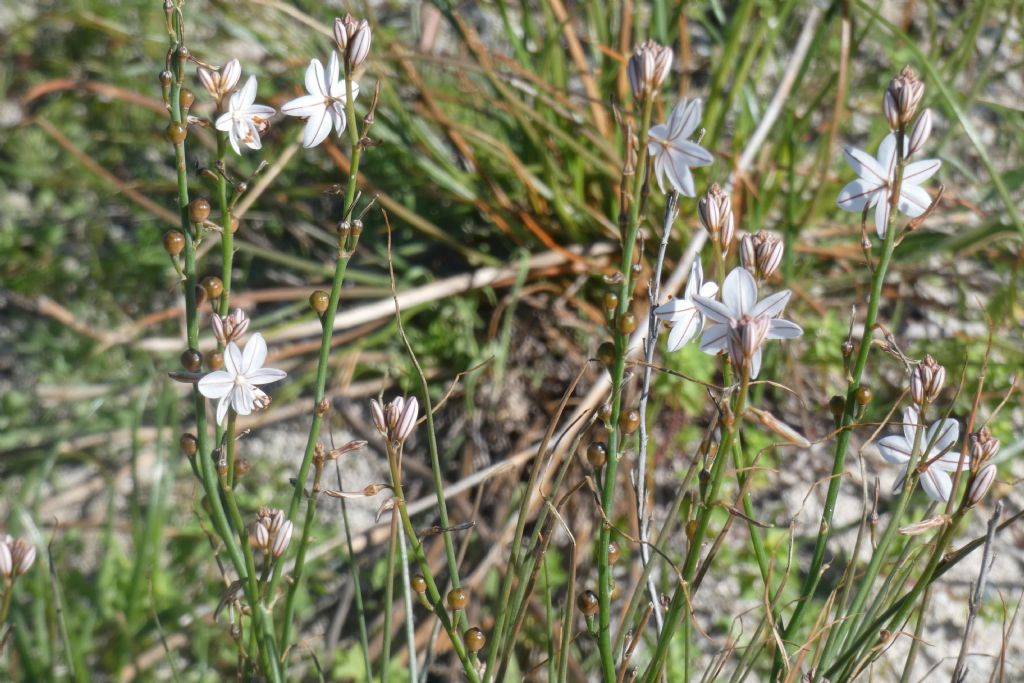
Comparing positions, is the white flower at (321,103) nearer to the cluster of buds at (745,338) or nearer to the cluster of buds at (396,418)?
the cluster of buds at (396,418)

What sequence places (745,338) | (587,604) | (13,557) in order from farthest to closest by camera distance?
(13,557) < (587,604) < (745,338)

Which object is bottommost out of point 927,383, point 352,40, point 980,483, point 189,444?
point 980,483

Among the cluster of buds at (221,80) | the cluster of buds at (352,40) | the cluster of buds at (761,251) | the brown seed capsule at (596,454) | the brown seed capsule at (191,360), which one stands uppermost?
the cluster of buds at (221,80)

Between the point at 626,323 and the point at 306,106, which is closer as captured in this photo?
the point at 626,323

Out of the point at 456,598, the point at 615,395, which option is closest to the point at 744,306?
the point at 615,395

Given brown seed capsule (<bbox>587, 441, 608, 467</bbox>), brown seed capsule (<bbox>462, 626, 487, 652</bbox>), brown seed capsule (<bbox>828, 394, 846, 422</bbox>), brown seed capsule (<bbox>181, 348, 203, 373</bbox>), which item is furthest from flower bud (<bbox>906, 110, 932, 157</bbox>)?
brown seed capsule (<bbox>181, 348, 203, 373</bbox>)

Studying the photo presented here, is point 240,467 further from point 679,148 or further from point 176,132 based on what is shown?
point 679,148

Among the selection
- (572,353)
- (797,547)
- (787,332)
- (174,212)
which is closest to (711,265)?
(572,353)

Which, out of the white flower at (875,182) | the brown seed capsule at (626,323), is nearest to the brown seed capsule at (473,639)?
the brown seed capsule at (626,323)
